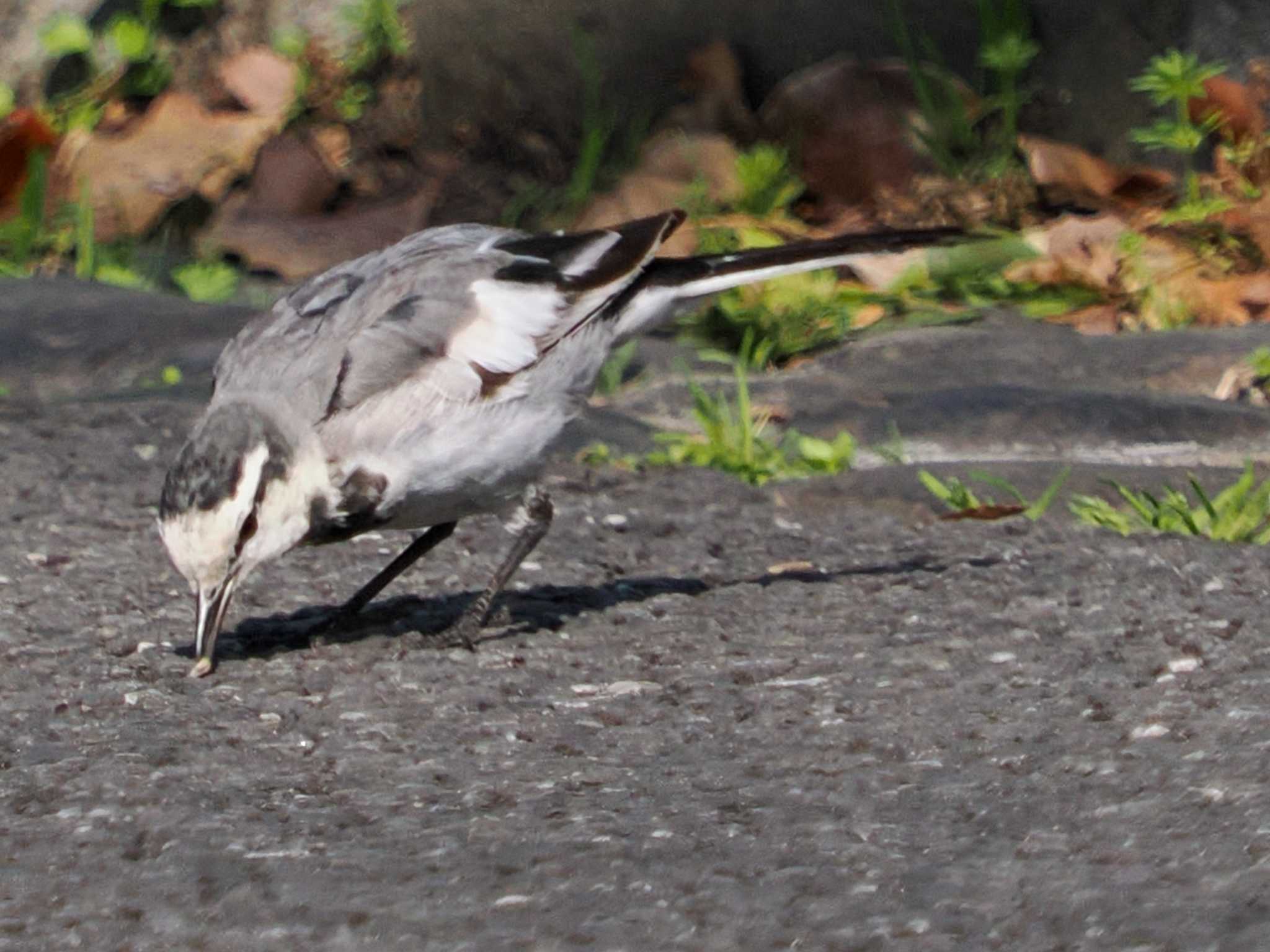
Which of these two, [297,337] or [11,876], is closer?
[11,876]

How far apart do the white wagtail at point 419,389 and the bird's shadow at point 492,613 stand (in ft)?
0.24

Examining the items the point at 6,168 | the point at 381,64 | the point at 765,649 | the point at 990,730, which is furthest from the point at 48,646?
the point at 381,64

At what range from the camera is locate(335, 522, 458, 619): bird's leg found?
4953 millimetres

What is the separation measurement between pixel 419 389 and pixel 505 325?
0.97 feet

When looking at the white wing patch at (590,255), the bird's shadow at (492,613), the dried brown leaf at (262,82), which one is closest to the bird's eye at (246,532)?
the bird's shadow at (492,613)

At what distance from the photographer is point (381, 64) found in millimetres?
10148

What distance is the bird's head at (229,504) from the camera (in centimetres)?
414

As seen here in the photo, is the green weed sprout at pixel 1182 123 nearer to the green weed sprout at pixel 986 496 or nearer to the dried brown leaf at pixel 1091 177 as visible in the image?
the dried brown leaf at pixel 1091 177

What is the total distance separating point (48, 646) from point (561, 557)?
5.00 feet

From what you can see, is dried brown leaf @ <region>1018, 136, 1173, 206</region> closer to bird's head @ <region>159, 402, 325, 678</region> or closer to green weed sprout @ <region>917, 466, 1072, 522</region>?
green weed sprout @ <region>917, 466, 1072, 522</region>

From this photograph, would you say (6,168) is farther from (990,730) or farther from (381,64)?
(990,730)

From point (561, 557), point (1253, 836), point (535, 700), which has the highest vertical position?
point (1253, 836)

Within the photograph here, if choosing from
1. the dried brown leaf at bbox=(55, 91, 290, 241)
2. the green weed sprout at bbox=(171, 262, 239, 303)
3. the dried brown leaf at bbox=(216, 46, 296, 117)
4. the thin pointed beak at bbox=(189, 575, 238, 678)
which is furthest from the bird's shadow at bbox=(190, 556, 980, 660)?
the dried brown leaf at bbox=(216, 46, 296, 117)

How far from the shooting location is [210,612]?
167 inches
